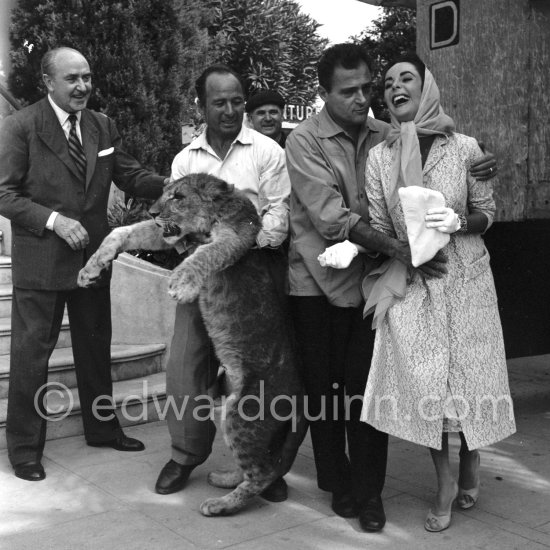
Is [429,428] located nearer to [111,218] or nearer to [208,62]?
[111,218]

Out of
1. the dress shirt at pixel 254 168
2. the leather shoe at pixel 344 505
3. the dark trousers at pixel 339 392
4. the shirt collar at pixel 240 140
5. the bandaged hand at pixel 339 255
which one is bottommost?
the leather shoe at pixel 344 505

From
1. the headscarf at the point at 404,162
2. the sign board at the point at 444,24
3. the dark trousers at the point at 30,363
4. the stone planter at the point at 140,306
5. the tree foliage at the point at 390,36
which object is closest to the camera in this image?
the headscarf at the point at 404,162

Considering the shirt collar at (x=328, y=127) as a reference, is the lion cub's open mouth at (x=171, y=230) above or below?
below

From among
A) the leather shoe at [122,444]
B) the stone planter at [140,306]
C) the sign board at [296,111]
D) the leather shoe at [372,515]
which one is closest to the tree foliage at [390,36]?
the sign board at [296,111]

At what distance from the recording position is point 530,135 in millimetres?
4832

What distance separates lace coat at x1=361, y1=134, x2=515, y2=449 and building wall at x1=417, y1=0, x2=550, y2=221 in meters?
1.44

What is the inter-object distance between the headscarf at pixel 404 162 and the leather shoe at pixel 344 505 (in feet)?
2.99

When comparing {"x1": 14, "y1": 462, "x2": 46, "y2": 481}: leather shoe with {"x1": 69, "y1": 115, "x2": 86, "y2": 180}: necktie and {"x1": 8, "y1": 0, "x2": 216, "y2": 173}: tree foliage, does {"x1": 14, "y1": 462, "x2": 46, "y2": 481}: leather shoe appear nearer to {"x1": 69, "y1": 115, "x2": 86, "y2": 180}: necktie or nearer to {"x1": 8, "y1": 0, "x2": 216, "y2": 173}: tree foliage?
{"x1": 69, "y1": 115, "x2": 86, "y2": 180}: necktie

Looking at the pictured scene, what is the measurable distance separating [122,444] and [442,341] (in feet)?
7.66

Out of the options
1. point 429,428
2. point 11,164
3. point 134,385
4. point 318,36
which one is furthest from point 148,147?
point 318,36

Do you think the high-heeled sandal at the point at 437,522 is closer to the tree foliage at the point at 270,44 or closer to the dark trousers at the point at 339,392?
the dark trousers at the point at 339,392

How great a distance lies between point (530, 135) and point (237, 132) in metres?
2.03

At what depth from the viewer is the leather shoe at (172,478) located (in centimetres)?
405

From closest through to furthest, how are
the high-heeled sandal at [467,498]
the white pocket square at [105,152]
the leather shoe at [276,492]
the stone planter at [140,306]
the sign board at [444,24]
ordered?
the high-heeled sandal at [467,498] → the leather shoe at [276,492] → the white pocket square at [105,152] → the sign board at [444,24] → the stone planter at [140,306]
